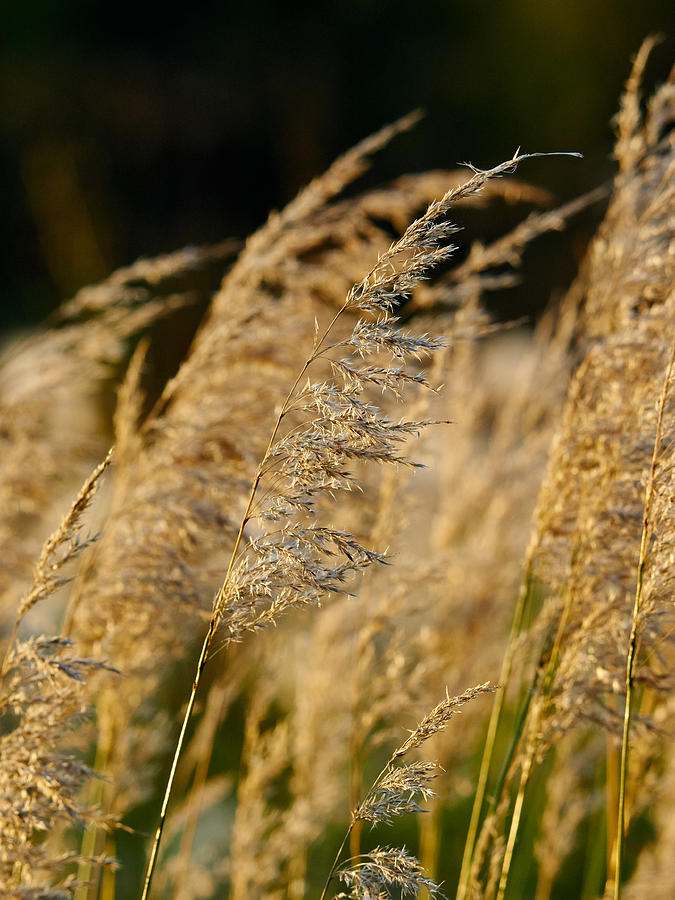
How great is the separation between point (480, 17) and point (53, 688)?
9.12m

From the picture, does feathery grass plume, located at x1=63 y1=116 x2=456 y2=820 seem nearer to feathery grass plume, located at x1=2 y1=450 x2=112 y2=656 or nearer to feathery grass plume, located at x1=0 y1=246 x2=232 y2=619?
feathery grass plume, located at x1=0 y1=246 x2=232 y2=619

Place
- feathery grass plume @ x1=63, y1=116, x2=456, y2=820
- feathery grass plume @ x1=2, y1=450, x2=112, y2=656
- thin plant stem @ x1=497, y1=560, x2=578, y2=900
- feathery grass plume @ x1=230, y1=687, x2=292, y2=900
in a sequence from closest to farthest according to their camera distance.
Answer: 1. feathery grass plume @ x1=2, y1=450, x2=112, y2=656
2. thin plant stem @ x1=497, y1=560, x2=578, y2=900
3. feathery grass plume @ x1=63, y1=116, x2=456, y2=820
4. feathery grass plume @ x1=230, y1=687, x2=292, y2=900

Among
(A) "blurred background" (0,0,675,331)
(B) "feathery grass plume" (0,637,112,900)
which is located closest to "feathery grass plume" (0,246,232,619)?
(B) "feathery grass plume" (0,637,112,900)

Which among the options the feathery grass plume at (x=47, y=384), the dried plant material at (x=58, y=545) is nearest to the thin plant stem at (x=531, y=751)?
the dried plant material at (x=58, y=545)

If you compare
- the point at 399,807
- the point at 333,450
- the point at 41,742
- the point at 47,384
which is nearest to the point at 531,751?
the point at 399,807

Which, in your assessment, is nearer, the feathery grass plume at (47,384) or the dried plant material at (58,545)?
the dried plant material at (58,545)

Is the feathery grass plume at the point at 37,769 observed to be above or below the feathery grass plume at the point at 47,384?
below

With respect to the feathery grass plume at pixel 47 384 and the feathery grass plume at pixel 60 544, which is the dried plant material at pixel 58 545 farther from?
the feathery grass plume at pixel 47 384

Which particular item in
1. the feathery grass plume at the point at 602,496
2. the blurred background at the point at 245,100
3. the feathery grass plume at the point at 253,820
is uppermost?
the blurred background at the point at 245,100

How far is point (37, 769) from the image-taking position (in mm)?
1049

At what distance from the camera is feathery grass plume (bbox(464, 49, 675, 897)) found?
4.11ft

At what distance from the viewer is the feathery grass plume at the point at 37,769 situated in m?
1.03

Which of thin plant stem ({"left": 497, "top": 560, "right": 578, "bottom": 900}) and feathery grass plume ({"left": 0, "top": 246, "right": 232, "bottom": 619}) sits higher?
feathery grass plume ({"left": 0, "top": 246, "right": 232, "bottom": 619})

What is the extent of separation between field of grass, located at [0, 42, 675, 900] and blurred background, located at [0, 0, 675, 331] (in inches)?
229
